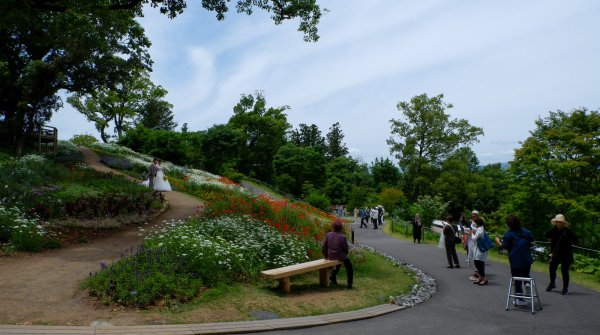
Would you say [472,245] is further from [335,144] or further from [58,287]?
[335,144]

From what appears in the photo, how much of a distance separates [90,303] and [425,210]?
25.9 meters

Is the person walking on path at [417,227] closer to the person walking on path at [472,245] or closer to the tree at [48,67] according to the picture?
the person walking on path at [472,245]

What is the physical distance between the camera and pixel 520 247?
29.1ft

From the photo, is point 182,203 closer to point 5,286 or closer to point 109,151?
point 5,286

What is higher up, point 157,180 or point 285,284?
point 157,180

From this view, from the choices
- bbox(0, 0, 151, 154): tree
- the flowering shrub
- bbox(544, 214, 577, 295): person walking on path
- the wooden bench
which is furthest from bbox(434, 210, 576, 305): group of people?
bbox(0, 0, 151, 154): tree

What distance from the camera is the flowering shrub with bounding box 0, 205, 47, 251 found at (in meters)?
10.4

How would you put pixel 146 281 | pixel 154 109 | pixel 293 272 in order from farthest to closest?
pixel 154 109 → pixel 293 272 → pixel 146 281

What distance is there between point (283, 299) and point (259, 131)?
2063 inches

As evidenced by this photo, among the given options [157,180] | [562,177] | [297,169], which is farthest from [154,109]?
[562,177]

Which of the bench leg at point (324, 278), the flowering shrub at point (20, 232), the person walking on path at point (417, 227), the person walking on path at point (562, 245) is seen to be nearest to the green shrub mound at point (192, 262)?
the bench leg at point (324, 278)

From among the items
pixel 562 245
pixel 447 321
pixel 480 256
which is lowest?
pixel 447 321

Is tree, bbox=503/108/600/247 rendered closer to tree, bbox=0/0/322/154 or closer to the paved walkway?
the paved walkway

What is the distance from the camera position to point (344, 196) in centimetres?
6047
